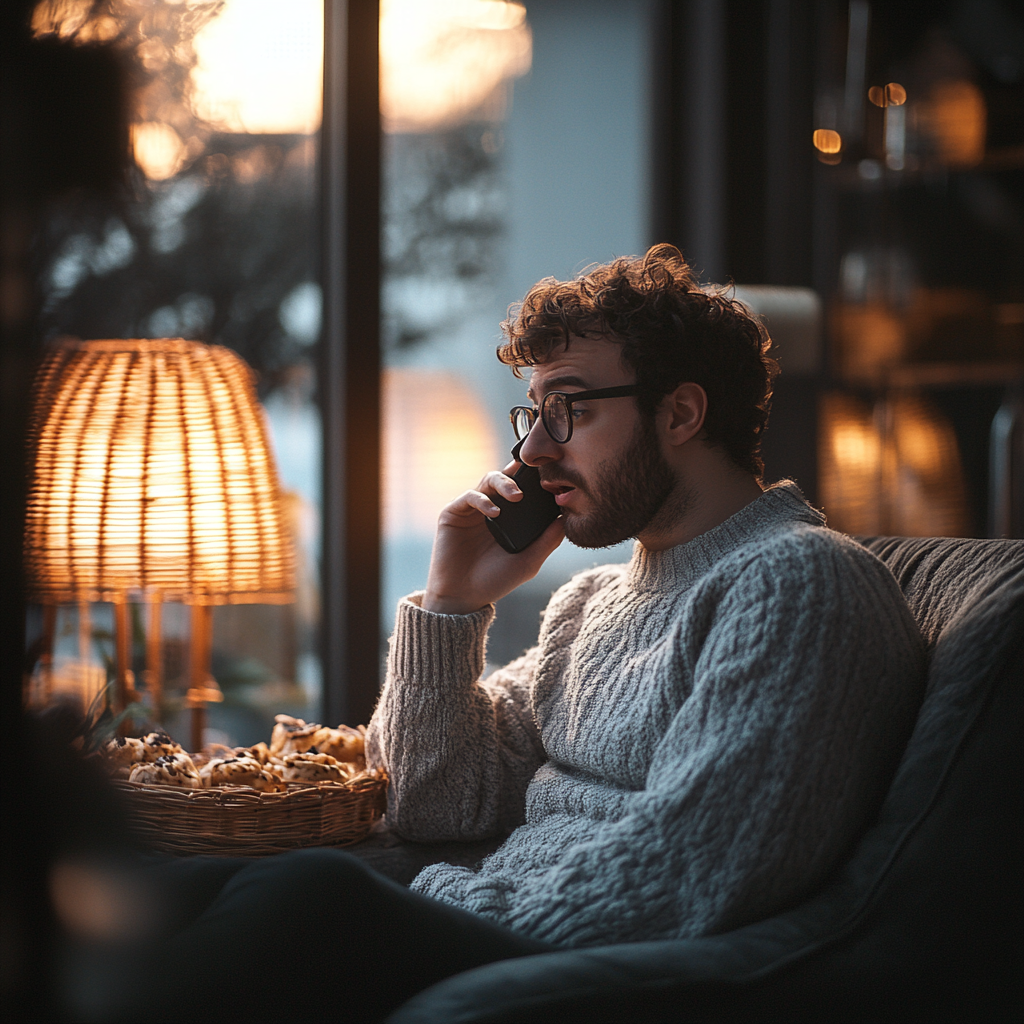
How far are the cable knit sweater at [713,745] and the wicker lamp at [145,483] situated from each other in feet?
1.55

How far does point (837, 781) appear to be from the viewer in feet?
3.24

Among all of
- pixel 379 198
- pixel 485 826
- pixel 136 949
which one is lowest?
pixel 485 826

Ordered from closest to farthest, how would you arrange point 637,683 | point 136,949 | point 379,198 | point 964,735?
1. point 136,949
2. point 964,735
3. point 637,683
4. point 379,198

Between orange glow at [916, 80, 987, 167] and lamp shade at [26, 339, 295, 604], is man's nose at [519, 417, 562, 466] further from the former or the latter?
orange glow at [916, 80, 987, 167]

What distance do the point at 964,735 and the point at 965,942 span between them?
0.19m

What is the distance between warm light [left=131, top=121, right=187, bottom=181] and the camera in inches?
74.7

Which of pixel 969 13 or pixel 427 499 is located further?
pixel 969 13

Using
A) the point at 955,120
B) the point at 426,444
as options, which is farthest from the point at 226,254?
the point at 955,120

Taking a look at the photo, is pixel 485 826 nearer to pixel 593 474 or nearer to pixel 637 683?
pixel 637 683

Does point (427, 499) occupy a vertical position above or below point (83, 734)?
above

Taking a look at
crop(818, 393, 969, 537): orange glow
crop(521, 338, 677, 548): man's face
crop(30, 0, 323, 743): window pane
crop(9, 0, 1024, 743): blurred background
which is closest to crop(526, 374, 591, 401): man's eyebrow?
crop(521, 338, 677, 548): man's face

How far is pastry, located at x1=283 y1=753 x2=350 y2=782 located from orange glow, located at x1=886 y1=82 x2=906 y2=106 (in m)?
2.61

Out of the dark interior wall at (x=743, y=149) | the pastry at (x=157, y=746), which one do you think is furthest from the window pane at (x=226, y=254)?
the dark interior wall at (x=743, y=149)

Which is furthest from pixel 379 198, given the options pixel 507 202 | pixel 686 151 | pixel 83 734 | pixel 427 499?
pixel 83 734
